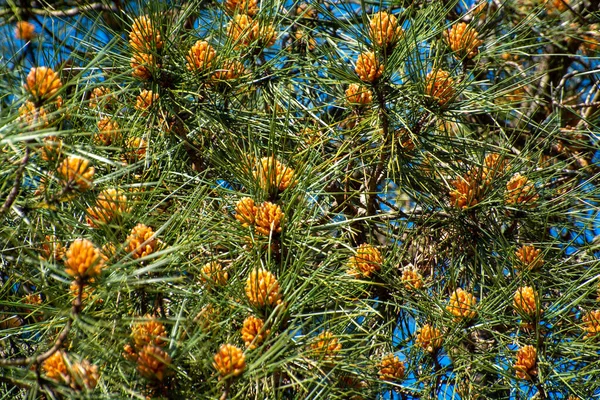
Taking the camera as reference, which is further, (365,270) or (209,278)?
(365,270)

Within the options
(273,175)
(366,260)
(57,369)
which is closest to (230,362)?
(57,369)

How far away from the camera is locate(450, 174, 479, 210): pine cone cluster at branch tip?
1.46 m

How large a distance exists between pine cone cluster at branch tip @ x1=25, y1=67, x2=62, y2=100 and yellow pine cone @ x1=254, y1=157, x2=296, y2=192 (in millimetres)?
341

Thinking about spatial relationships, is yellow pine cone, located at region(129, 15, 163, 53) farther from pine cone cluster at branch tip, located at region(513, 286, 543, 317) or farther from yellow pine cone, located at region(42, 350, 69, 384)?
pine cone cluster at branch tip, located at region(513, 286, 543, 317)

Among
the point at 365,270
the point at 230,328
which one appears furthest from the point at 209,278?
the point at 365,270

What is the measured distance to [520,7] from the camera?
2.48 m

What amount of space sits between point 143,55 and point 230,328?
0.50m

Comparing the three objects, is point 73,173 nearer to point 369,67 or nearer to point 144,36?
point 144,36

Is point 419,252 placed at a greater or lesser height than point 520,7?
lesser

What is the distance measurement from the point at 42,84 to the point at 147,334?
1.11ft

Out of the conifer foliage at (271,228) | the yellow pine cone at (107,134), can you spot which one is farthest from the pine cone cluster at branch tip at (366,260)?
the yellow pine cone at (107,134)

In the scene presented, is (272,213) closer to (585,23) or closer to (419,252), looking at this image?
(419,252)

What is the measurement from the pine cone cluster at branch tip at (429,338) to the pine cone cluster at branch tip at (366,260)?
0.43 feet

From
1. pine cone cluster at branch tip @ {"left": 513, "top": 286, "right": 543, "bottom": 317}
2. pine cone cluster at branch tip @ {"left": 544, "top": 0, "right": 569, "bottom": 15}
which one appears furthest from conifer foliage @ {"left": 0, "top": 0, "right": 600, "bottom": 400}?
pine cone cluster at branch tip @ {"left": 544, "top": 0, "right": 569, "bottom": 15}
